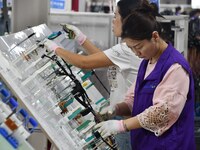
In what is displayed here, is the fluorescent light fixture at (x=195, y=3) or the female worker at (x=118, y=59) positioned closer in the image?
the female worker at (x=118, y=59)

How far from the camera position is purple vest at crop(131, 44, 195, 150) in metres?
2.20

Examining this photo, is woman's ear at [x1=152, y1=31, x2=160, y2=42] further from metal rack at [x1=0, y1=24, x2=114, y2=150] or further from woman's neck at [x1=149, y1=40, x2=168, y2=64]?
metal rack at [x1=0, y1=24, x2=114, y2=150]

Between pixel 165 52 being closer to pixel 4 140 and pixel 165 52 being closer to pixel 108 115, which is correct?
pixel 108 115

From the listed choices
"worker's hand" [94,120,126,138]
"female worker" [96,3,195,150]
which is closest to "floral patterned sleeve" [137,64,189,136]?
"female worker" [96,3,195,150]

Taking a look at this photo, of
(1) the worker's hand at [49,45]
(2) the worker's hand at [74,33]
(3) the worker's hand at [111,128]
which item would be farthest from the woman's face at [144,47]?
(2) the worker's hand at [74,33]

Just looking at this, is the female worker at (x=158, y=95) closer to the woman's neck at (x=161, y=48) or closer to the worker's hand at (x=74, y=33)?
the woman's neck at (x=161, y=48)

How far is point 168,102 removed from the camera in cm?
210

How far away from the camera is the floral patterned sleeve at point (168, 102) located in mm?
2107

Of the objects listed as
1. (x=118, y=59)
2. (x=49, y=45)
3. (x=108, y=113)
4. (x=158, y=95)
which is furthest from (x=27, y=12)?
(x=158, y=95)

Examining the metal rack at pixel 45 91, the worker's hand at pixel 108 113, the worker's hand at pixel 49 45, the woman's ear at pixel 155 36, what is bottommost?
the worker's hand at pixel 108 113

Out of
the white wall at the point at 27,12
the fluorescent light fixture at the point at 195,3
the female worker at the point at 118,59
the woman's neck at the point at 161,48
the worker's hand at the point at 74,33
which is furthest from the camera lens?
the fluorescent light fixture at the point at 195,3

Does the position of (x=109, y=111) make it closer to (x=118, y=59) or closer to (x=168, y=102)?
(x=118, y=59)

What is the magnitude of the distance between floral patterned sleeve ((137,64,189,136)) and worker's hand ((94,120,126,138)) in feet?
0.34

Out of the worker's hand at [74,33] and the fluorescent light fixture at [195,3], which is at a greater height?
the worker's hand at [74,33]
